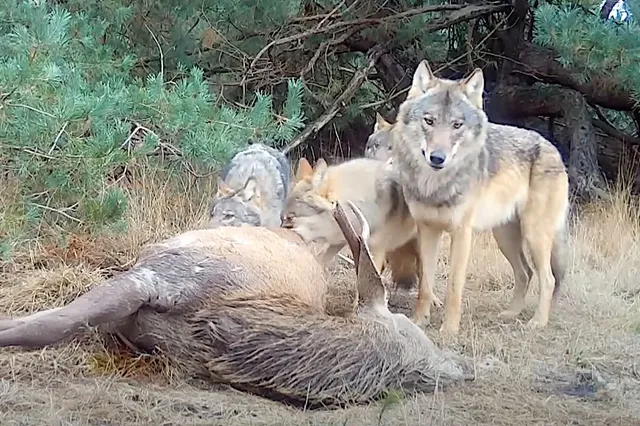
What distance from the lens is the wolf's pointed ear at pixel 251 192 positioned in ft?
20.8

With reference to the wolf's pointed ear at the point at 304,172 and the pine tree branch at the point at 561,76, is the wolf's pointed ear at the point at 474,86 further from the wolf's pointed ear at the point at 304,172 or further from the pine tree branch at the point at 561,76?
the pine tree branch at the point at 561,76

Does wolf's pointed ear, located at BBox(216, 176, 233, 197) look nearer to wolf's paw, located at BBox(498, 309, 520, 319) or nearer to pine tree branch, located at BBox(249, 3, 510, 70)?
wolf's paw, located at BBox(498, 309, 520, 319)

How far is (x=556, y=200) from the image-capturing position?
19.9 ft

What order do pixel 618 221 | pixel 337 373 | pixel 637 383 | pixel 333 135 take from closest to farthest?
pixel 337 373 < pixel 637 383 < pixel 618 221 < pixel 333 135

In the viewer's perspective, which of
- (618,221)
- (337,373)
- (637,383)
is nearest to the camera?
(337,373)

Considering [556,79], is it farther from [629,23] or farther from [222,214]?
[222,214]

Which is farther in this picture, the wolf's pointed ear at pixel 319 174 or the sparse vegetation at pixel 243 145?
the wolf's pointed ear at pixel 319 174

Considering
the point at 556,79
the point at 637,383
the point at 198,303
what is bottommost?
the point at 637,383

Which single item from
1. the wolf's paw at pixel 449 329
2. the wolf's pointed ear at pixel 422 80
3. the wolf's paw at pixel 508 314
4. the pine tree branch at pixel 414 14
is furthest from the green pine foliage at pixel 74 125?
the pine tree branch at pixel 414 14

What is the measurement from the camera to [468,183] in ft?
18.1

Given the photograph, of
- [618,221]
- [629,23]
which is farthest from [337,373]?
[618,221]

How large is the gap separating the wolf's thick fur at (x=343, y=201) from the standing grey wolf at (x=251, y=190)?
316mm

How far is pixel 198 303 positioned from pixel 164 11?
16.9 feet

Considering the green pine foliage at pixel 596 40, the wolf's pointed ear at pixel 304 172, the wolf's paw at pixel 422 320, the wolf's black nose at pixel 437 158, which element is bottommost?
the wolf's paw at pixel 422 320
